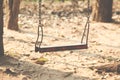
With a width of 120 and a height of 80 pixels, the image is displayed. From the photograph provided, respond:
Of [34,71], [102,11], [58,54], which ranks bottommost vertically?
[34,71]

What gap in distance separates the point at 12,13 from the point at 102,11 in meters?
2.83

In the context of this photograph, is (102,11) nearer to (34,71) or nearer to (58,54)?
(58,54)

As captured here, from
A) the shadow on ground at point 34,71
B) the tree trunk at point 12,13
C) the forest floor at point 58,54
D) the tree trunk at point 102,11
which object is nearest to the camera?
the shadow on ground at point 34,71

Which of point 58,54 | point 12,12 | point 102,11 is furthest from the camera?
point 102,11

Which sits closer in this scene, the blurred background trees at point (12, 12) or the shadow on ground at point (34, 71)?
the shadow on ground at point (34, 71)

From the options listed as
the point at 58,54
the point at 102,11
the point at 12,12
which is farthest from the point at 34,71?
the point at 102,11

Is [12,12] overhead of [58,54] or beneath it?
overhead

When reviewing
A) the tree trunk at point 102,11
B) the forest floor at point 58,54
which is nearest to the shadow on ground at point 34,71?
the forest floor at point 58,54

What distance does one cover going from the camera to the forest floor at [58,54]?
563 centimetres

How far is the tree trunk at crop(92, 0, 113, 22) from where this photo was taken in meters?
9.82

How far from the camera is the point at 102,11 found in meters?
9.91

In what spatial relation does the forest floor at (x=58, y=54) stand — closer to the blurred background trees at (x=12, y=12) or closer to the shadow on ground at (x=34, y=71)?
the shadow on ground at (x=34, y=71)

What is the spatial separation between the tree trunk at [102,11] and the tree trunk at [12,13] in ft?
8.43

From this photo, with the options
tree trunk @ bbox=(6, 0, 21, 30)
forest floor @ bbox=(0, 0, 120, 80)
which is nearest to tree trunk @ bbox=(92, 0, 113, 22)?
forest floor @ bbox=(0, 0, 120, 80)
